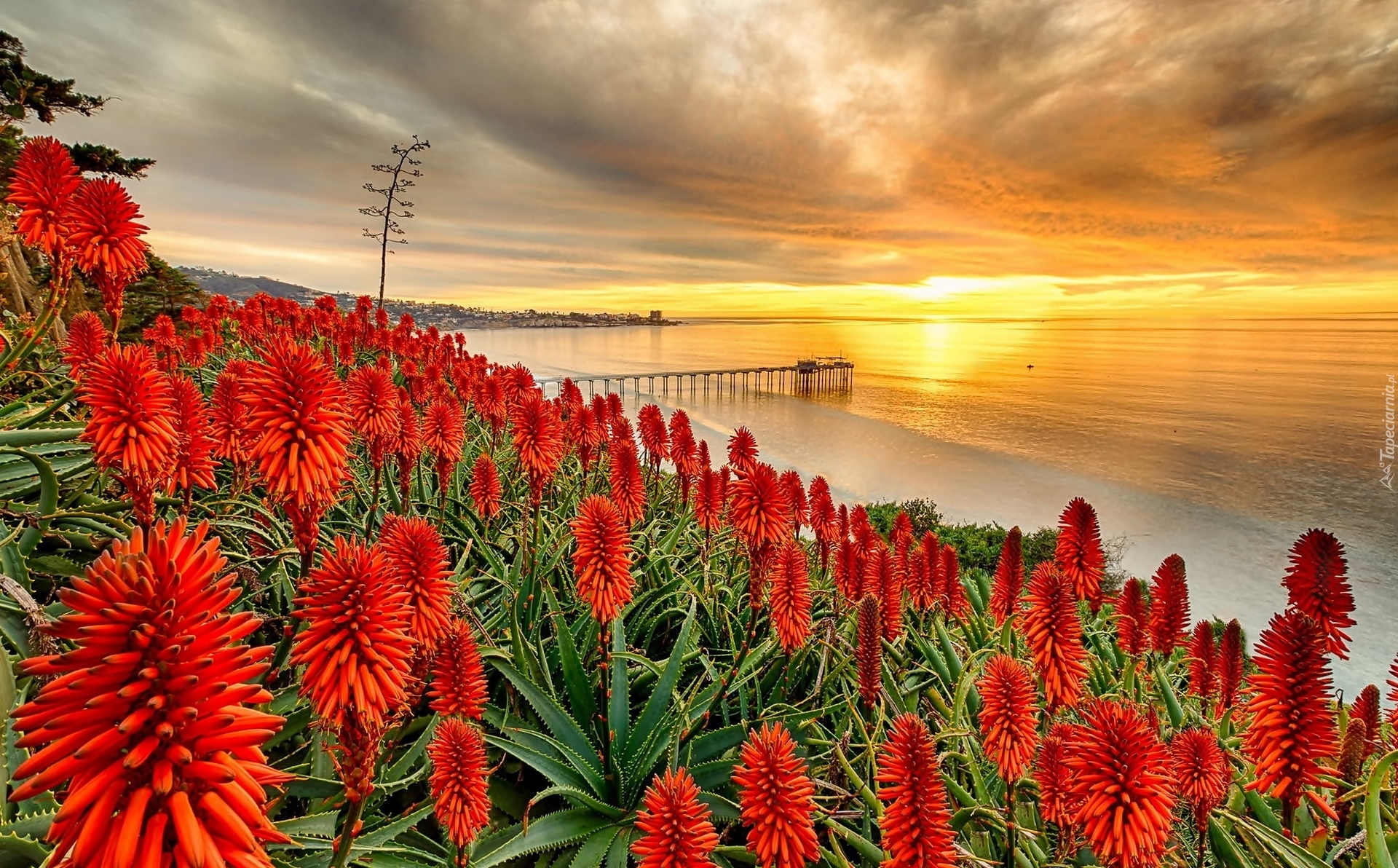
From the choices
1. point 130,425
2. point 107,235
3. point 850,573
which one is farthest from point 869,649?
point 107,235

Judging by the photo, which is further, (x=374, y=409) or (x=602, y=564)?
(x=374, y=409)

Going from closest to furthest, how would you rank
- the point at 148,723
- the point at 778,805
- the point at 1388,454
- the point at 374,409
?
the point at 148,723
the point at 778,805
the point at 374,409
the point at 1388,454

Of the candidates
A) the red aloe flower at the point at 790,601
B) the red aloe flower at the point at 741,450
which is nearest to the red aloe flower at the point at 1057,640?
the red aloe flower at the point at 790,601

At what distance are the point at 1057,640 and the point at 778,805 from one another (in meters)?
1.66

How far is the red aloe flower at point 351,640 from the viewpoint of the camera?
48.0 inches

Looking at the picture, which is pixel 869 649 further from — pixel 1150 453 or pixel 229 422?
pixel 1150 453

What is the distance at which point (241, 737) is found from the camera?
795mm

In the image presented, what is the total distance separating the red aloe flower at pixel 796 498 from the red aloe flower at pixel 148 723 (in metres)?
3.61

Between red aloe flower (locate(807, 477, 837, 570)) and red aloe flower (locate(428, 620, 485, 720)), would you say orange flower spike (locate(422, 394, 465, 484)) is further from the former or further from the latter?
red aloe flower (locate(807, 477, 837, 570))

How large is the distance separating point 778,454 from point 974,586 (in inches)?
952

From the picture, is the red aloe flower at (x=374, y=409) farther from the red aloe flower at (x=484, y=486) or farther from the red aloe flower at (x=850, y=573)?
the red aloe flower at (x=850, y=573)

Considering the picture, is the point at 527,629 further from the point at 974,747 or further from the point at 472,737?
the point at 974,747

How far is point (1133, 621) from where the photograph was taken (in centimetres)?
341

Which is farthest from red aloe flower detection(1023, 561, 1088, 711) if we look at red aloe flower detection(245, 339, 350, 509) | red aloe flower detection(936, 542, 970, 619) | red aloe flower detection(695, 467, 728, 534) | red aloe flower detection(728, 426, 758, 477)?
red aloe flower detection(245, 339, 350, 509)
